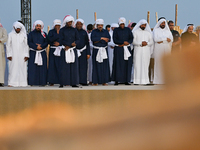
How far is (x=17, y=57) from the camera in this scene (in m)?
6.28

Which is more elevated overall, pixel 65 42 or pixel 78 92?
pixel 65 42

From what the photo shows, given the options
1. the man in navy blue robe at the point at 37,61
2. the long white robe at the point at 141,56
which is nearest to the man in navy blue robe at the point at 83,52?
the man in navy blue robe at the point at 37,61

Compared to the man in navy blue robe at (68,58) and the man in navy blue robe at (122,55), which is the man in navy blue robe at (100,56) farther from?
the man in navy blue robe at (68,58)

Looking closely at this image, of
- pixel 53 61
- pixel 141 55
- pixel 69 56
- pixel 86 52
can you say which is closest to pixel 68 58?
pixel 69 56

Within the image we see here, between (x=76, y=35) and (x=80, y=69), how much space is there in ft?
3.28

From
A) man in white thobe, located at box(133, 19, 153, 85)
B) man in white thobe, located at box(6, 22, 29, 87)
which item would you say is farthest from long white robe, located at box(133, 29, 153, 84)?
man in white thobe, located at box(6, 22, 29, 87)

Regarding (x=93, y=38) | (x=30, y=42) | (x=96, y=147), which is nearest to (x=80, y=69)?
(x=93, y=38)

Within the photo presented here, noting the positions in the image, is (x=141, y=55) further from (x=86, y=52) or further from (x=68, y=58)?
(x=68, y=58)

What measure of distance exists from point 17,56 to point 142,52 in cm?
283

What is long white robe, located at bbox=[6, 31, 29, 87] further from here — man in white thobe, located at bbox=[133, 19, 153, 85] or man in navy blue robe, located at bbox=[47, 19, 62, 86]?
man in white thobe, located at bbox=[133, 19, 153, 85]

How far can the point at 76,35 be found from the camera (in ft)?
19.3

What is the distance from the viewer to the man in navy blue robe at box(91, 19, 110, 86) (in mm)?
6359

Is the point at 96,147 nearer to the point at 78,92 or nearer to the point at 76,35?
the point at 78,92

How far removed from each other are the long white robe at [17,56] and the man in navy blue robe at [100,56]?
5.02 feet
